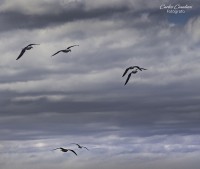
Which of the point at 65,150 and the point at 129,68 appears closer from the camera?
the point at 65,150

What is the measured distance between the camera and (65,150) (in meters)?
103

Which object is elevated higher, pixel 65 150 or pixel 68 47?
pixel 68 47

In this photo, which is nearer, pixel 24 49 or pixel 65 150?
pixel 65 150

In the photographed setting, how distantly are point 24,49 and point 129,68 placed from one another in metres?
25.6

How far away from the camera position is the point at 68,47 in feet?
362

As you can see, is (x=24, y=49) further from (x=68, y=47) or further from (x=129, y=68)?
(x=129, y=68)

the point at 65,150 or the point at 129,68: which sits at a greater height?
the point at 129,68

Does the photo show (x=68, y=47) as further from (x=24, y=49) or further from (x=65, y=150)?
(x=65, y=150)

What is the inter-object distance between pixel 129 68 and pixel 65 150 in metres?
25.5

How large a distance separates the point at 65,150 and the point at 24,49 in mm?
26199

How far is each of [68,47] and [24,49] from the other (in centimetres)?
1047

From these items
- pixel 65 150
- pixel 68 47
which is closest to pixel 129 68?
pixel 68 47

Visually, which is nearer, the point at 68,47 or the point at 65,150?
the point at 65,150

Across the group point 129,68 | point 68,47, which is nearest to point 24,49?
point 68,47
